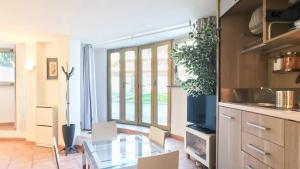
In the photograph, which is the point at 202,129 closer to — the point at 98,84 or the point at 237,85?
the point at 237,85

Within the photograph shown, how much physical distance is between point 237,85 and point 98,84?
4.51m

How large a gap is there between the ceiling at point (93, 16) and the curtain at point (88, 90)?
3.90ft

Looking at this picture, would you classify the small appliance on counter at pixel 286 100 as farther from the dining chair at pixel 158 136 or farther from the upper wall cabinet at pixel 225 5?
the dining chair at pixel 158 136

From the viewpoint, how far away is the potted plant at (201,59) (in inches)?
113

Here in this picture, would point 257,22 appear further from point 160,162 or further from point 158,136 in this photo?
point 160,162

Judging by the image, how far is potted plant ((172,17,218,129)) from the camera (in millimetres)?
2883

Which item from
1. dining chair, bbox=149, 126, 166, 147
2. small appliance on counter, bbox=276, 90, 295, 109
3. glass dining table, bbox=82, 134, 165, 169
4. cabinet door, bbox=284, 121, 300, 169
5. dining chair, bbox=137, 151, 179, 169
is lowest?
glass dining table, bbox=82, 134, 165, 169

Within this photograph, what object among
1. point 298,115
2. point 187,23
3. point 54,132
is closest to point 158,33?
point 187,23

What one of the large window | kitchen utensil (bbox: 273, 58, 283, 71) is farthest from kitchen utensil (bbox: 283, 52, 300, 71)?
the large window

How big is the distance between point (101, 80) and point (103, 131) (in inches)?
146

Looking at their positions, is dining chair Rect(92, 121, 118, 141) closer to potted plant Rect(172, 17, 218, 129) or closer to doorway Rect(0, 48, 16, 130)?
potted plant Rect(172, 17, 218, 129)

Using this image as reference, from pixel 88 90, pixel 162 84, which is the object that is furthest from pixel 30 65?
pixel 162 84

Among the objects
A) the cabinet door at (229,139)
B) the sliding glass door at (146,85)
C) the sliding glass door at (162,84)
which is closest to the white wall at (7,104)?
the sliding glass door at (146,85)

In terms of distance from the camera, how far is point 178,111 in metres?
5.18
